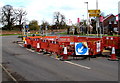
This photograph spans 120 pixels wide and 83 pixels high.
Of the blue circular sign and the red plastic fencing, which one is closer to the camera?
the blue circular sign

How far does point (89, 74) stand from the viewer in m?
8.84

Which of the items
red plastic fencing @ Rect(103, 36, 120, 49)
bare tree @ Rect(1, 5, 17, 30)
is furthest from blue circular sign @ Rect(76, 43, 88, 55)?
bare tree @ Rect(1, 5, 17, 30)

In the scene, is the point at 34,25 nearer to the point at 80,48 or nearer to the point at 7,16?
the point at 7,16

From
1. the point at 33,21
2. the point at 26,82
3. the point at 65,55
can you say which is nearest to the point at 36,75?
the point at 26,82

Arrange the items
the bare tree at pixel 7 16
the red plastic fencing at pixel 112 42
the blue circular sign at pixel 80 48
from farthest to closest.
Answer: the bare tree at pixel 7 16, the red plastic fencing at pixel 112 42, the blue circular sign at pixel 80 48

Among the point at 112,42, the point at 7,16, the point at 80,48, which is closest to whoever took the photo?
the point at 80,48

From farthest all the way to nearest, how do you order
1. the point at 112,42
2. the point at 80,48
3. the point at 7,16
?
1. the point at 7,16
2. the point at 112,42
3. the point at 80,48

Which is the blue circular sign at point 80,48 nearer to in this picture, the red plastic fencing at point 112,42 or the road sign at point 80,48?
the road sign at point 80,48

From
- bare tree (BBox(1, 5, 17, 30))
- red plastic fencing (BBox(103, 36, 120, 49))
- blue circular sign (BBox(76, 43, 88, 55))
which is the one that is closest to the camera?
blue circular sign (BBox(76, 43, 88, 55))

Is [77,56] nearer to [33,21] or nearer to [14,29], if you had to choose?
[14,29]

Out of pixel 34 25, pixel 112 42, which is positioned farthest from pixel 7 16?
pixel 112 42

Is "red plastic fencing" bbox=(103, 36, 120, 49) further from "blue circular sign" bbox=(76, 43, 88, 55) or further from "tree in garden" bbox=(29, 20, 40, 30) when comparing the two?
"tree in garden" bbox=(29, 20, 40, 30)

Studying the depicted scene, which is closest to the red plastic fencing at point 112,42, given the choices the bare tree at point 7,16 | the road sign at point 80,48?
the road sign at point 80,48

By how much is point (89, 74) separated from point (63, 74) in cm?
122
